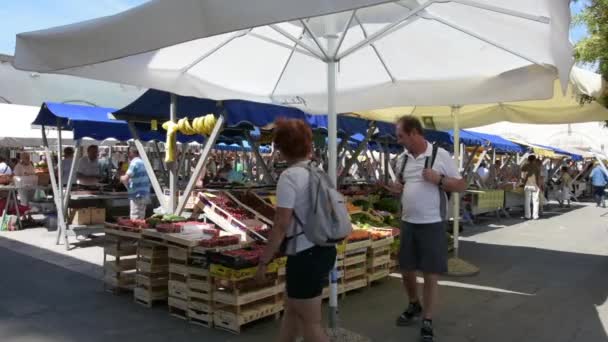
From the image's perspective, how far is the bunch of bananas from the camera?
5488 millimetres

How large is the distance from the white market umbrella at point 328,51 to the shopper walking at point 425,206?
69cm

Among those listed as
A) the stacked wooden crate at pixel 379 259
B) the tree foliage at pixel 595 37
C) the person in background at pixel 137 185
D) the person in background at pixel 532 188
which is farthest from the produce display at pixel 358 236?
the person in background at pixel 532 188

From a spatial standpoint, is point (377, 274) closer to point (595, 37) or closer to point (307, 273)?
point (307, 273)

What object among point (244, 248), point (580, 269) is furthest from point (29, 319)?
point (580, 269)

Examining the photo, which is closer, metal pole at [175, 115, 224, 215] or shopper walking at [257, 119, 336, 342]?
shopper walking at [257, 119, 336, 342]

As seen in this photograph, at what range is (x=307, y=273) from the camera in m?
2.97

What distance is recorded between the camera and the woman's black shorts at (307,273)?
2975mm

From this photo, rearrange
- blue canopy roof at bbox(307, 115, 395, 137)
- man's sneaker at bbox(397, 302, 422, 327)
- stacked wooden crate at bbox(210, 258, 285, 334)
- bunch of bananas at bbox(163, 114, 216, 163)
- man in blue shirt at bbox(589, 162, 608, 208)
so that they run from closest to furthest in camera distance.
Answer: stacked wooden crate at bbox(210, 258, 285, 334) → man's sneaker at bbox(397, 302, 422, 327) → bunch of bananas at bbox(163, 114, 216, 163) → blue canopy roof at bbox(307, 115, 395, 137) → man in blue shirt at bbox(589, 162, 608, 208)

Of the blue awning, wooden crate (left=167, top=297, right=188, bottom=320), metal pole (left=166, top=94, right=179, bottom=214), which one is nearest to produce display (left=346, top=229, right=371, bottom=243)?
wooden crate (left=167, top=297, right=188, bottom=320)

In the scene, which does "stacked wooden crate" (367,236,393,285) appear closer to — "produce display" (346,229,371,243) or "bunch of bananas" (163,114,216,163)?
"produce display" (346,229,371,243)

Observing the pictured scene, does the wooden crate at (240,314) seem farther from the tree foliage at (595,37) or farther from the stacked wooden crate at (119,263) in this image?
the tree foliage at (595,37)

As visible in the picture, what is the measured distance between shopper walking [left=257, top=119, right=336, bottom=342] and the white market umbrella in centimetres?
70

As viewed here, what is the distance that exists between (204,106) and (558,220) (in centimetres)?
1188

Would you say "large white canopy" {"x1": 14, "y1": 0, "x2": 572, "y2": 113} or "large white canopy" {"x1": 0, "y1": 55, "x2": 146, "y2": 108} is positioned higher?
"large white canopy" {"x1": 0, "y1": 55, "x2": 146, "y2": 108}
